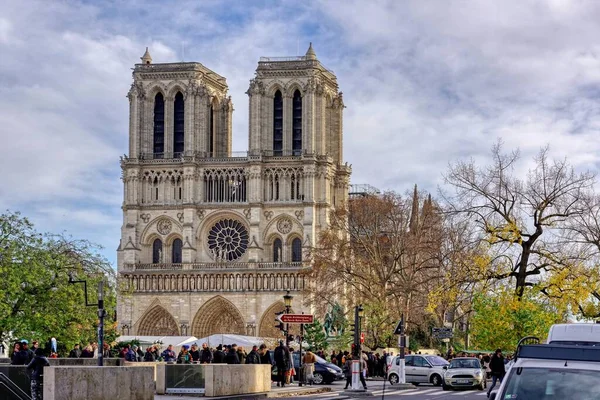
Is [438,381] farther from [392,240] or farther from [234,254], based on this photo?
[234,254]

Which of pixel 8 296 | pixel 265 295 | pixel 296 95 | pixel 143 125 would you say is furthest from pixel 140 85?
pixel 8 296

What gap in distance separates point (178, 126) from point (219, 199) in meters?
6.67

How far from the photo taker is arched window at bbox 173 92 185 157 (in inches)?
3425

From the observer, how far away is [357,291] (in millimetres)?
61562

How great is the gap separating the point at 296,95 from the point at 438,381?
49.3 m

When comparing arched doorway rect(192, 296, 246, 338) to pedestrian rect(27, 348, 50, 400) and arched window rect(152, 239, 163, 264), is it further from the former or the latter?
pedestrian rect(27, 348, 50, 400)

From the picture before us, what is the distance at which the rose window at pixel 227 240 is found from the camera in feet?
280

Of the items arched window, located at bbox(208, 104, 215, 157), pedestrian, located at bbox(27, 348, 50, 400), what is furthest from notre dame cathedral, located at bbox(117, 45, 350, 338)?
pedestrian, located at bbox(27, 348, 50, 400)

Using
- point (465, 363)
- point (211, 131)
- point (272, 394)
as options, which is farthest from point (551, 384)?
point (211, 131)

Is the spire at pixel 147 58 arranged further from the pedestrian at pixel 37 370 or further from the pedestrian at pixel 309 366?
the pedestrian at pixel 37 370

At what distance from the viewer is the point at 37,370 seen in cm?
2039

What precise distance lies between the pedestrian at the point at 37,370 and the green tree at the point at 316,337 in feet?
134

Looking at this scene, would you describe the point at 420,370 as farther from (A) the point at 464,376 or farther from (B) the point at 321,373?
(A) the point at 464,376

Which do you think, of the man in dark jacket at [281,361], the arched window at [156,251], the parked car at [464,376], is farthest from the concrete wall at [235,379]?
the arched window at [156,251]
